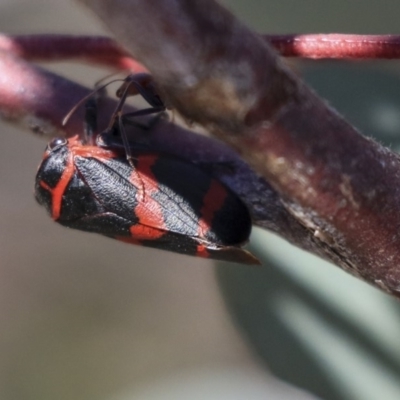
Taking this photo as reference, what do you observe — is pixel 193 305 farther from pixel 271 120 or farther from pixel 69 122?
pixel 271 120

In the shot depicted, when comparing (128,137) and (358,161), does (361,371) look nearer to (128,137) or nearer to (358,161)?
(128,137)

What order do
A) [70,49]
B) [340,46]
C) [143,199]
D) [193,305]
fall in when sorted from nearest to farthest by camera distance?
1. [340,46]
2. [70,49]
3. [143,199]
4. [193,305]

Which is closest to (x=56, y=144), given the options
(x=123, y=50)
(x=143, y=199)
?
(x=143, y=199)

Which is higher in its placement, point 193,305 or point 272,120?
point 272,120

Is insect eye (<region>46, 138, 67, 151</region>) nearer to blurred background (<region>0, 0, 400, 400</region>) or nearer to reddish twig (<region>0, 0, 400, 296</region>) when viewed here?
reddish twig (<region>0, 0, 400, 296</region>)

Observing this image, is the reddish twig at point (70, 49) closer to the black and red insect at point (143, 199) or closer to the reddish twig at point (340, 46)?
the black and red insect at point (143, 199)

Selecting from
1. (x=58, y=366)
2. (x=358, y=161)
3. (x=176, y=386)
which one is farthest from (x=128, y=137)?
(x=58, y=366)

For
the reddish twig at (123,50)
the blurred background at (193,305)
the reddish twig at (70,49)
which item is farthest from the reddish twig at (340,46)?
the blurred background at (193,305)
